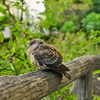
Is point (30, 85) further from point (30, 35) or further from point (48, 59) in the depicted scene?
point (30, 35)

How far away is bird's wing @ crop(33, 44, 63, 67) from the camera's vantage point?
168 cm

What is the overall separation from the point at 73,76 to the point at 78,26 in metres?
11.5

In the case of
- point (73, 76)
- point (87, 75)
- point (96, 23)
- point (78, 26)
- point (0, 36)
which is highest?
point (0, 36)

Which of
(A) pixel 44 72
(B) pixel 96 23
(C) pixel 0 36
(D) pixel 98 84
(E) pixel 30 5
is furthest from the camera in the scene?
(B) pixel 96 23

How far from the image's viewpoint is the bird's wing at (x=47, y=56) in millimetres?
1680

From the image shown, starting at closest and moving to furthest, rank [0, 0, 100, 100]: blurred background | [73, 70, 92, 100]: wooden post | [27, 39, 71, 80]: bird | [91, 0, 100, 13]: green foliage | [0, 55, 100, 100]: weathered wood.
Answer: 1. [0, 55, 100, 100]: weathered wood
2. [27, 39, 71, 80]: bird
3. [0, 0, 100, 100]: blurred background
4. [73, 70, 92, 100]: wooden post
5. [91, 0, 100, 13]: green foliage

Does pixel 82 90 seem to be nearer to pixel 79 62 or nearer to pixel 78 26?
A: pixel 79 62

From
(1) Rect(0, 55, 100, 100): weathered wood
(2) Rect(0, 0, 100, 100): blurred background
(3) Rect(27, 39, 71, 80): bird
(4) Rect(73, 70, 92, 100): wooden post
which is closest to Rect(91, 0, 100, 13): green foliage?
(2) Rect(0, 0, 100, 100): blurred background

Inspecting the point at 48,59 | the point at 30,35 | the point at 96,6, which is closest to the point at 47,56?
the point at 48,59

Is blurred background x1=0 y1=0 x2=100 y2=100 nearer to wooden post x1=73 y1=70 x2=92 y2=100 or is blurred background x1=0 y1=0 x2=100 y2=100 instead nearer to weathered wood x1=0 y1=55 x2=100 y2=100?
wooden post x1=73 y1=70 x2=92 y2=100

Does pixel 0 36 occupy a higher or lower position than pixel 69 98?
higher

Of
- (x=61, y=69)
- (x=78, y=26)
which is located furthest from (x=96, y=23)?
(x=61, y=69)

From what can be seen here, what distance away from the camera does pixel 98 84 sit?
14.3ft

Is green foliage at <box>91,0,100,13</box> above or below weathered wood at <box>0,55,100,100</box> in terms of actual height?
below
